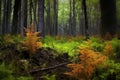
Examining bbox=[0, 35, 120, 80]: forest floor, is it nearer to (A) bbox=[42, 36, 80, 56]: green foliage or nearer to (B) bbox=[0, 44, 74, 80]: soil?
(B) bbox=[0, 44, 74, 80]: soil

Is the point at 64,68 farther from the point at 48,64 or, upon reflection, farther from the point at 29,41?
the point at 29,41

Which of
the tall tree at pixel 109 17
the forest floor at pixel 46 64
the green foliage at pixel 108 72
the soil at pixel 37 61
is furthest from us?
the tall tree at pixel 109 17

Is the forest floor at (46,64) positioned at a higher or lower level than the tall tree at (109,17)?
lower

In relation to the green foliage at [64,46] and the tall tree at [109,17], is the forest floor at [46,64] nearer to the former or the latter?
the green foliage at [64,46]

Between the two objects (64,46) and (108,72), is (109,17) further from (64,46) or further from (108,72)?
(108,72)

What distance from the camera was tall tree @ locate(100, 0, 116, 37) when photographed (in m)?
14.5

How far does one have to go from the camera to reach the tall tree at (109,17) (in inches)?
573

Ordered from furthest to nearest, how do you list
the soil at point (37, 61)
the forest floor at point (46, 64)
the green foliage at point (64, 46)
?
the green foliage at point (64, 46) → the soil at point (37, 61) → the forest floor at point (46, 64)

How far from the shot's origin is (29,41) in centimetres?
829

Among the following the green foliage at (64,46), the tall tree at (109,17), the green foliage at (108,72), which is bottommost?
the green foliage at (108,72)

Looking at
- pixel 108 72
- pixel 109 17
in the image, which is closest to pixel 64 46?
pixel 109 17

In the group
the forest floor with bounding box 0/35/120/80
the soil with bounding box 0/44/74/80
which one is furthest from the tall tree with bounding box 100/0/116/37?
the soil with bounding box 0/44/74/80

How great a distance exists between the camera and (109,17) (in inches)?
578

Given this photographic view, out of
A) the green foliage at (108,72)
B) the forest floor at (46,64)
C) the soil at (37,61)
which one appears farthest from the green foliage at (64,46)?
the green foliage at (108,72)
